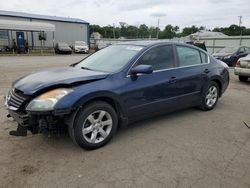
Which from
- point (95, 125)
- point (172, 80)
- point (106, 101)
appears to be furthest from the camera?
point (172, 80)

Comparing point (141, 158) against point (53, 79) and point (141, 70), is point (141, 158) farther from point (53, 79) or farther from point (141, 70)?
point (53, 79)

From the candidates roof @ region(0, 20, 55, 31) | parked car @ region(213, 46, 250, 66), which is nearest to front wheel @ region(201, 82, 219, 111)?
parked car @ region(213, 46, 250, 66)

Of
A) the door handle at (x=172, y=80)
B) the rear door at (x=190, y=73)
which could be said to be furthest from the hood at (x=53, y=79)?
the rear door at (x=190, y=73)

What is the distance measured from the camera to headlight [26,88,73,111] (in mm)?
3334

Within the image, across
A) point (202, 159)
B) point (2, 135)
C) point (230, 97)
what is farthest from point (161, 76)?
point (230, 97)

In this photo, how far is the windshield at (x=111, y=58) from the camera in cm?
432

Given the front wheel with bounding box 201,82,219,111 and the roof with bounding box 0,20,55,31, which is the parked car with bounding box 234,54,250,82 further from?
the roof with bounding box 0,20,55,31

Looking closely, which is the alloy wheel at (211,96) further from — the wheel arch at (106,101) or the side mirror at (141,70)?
the wheel arch at (106,101)

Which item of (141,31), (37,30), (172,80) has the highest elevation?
(141,31)

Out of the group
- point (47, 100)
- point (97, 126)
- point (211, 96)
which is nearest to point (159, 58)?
point (97, 126)

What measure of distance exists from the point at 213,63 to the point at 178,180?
361 cm

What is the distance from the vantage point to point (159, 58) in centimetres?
474

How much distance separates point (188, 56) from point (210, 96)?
1.19 meters

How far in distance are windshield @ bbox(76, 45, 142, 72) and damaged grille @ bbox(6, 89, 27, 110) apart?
4.39ft
